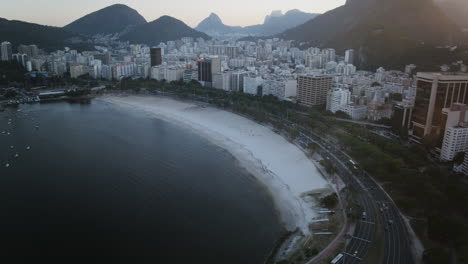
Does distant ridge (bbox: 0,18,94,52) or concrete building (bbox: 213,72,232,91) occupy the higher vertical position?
distant ridge (bbox: 0,18,94,52)

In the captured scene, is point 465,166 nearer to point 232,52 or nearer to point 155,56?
point 155,56

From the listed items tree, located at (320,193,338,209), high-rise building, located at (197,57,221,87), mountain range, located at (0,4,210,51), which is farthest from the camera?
mountain range, located at (0,4,210,51)

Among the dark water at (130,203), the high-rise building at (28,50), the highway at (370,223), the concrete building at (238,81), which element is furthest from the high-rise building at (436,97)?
the high-rise building at (28,50)

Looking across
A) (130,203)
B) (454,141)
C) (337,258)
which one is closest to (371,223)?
(337,258)

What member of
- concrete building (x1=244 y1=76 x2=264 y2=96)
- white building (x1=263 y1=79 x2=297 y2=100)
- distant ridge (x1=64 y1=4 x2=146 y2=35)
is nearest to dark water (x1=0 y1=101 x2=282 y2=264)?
white building (x1=263 y1=79 x2=297 y2=100)

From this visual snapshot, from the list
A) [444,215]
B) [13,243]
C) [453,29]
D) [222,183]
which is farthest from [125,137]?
[453,29]

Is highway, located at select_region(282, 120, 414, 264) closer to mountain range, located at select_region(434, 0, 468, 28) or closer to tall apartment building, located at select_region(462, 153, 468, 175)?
tall apartment building, located at select_region(462, 153, 468, 175)
